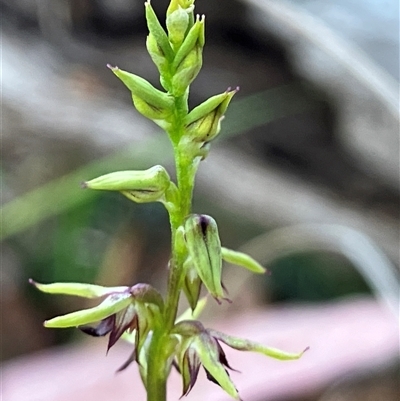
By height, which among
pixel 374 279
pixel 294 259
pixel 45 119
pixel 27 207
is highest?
pixel 45 119

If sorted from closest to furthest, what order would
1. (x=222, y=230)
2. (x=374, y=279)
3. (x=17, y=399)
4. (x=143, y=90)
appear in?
(x=143, y=90) → (x=17, y=399) → (x=374, y=279) → (x=222, y=230)

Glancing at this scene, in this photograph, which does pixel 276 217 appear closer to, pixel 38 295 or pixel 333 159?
pixel 333 159

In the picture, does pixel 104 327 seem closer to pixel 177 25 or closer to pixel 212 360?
pixel 212 360

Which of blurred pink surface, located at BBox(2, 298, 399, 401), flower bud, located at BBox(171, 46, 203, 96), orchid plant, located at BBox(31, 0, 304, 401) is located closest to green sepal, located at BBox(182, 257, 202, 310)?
orchid plant, located at BBox(31, 0, 304, 401)

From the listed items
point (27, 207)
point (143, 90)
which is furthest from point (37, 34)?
point (143, 90)

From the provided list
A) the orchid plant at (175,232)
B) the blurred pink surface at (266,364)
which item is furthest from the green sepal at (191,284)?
the blurred pink surface at (266,364)

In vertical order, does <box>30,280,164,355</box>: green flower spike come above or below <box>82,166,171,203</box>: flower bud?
below

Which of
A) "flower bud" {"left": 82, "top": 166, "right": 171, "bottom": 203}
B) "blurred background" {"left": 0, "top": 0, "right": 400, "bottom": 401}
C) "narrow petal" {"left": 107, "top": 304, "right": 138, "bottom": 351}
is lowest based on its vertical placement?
"narrow petal" {"left": 107, "top": 304, "right": 138, "bottom": 351}

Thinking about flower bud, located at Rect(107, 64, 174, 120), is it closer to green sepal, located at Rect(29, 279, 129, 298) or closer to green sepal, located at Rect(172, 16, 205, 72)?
green sepal, located at Rect(172, 16, 205, 72)
